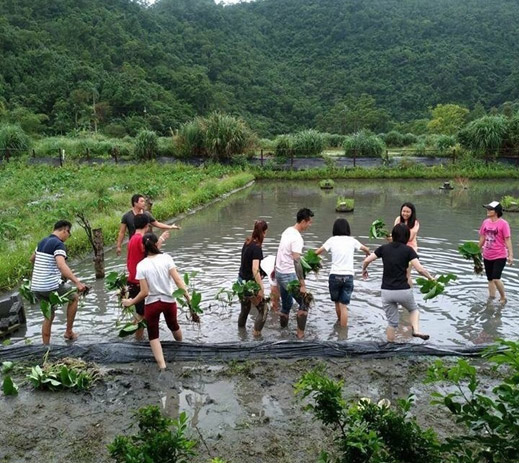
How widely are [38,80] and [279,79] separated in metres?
42.2

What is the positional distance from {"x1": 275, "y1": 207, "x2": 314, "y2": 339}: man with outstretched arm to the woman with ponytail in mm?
273

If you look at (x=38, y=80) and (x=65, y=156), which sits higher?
(x=38, y=80)

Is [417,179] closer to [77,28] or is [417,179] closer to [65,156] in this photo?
[65,156]

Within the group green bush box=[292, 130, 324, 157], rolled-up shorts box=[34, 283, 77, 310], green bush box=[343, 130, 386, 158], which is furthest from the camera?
green bush box=[292, 130, 324, 157]

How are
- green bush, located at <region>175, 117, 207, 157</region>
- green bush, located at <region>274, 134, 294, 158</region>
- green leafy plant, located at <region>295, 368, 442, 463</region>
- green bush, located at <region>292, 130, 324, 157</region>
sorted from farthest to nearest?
1. green bush, located at <region>292, 130, 324, 157</region>
2. green bush, located at <region>274, 134, 294, 158</region>
3. green bush, located at <region>175, 117, 207, 157</region>
4. green leafy plant, located at <region>295, 368, 442, 463</region>

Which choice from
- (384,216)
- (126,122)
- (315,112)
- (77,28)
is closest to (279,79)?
(315,112)

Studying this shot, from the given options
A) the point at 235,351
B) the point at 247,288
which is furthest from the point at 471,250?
the point at 235,351

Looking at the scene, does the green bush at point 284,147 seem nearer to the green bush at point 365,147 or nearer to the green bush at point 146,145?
the green bush at point 365,147

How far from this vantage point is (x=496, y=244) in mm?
8133

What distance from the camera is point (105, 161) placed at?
1389 inches

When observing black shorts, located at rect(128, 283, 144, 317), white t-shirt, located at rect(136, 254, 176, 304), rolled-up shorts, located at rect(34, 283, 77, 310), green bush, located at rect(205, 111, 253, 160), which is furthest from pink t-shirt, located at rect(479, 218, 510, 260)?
green bush, located at rect(205, 111, 253, 160)

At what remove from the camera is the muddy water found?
24.5 ft

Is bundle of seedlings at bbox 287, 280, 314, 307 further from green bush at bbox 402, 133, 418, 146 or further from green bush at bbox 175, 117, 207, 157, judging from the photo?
green bush at bbox 402, 133, 418, 146

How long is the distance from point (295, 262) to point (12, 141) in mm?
34237
